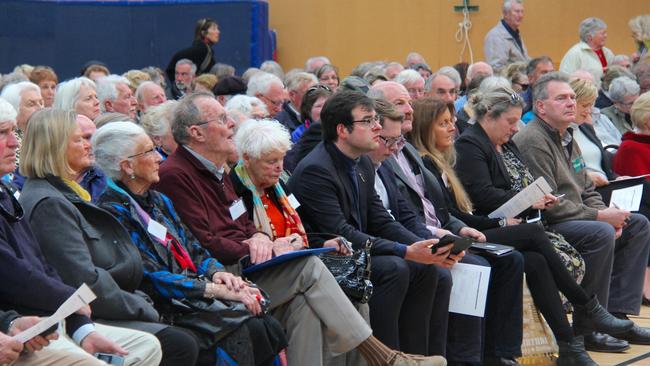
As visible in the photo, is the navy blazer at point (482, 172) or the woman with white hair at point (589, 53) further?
the woman with white hair at point (589, 53)

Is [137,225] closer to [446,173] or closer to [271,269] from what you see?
[271,269]

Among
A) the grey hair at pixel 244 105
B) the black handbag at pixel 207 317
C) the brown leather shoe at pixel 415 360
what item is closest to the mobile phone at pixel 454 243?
the brown leather shoe at pixel 415 360

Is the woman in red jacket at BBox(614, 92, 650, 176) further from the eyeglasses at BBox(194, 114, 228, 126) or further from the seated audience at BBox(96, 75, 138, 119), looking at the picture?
the eyeglasses at BBox(194, 114, 228, 126)

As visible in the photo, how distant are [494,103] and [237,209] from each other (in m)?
2.00

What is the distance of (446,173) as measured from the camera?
633 centimetres

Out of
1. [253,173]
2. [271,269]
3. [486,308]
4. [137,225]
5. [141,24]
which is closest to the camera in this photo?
[137,225]

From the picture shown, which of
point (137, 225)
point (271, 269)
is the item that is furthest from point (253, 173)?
point (137, 225)

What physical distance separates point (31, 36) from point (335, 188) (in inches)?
300

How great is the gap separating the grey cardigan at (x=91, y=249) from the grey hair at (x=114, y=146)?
0.37 metres

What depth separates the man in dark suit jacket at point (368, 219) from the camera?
211 inches

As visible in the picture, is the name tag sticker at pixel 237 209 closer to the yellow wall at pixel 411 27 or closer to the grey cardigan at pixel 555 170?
the grey cardigan at pixel 555 170

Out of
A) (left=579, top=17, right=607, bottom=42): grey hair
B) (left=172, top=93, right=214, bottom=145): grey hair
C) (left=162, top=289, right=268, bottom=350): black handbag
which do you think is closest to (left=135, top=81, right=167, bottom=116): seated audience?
(left=172, top=93, right=214, bottom=145): grey hair

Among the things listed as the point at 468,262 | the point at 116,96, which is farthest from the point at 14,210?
the point at 116,96

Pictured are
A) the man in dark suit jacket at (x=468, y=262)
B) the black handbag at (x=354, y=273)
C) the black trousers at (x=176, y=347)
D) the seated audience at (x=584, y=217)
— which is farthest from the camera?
the seated audience at (x=584, y=217)
